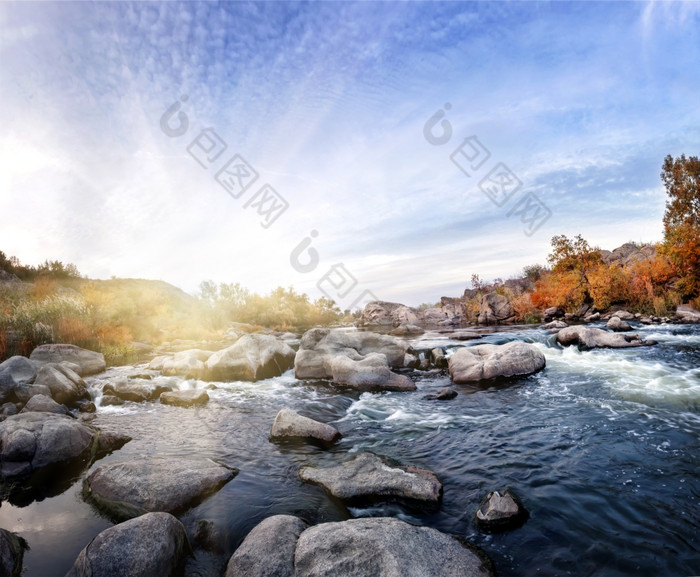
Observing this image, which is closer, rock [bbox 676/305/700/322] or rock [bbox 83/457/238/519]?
rock [bbox 83/457/238/519]

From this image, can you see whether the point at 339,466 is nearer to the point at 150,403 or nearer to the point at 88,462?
the point at 88,462

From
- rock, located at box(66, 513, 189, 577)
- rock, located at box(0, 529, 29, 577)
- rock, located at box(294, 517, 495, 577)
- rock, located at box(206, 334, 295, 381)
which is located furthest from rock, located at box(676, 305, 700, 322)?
rock, located at box(0, 529, 29, 577)

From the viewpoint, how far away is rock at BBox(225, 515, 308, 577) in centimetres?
352

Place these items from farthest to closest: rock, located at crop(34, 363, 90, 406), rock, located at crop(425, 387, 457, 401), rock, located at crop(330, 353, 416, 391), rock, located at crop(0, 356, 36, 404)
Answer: rock, located at crop(330, 353, 416, 391), rock, located at crop(34, 363, 90, 406), rock, located at crop(425, 387, 457, 401), rock, located at crop(0, 356, 36, 404)

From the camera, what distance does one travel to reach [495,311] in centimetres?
3775

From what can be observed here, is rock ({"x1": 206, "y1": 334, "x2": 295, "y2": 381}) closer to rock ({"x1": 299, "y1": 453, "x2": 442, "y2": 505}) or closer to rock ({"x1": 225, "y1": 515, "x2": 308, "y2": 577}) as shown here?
rock ({"x1": 299, "y1": 453, "x2": 442, "y2": 505})

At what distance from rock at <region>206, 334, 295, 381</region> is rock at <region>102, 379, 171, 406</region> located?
8.16 feet

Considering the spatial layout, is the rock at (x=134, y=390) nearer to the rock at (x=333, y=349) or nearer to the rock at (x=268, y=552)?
the rock at (x=333, y=349)

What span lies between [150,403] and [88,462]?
4751 millimetres

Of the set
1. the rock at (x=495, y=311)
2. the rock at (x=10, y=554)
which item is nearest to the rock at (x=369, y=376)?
the rock at (x=10, y=554)

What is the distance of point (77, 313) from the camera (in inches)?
823

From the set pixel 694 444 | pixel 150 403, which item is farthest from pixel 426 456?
pixel 150 403

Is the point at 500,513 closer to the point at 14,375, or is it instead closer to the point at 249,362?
the point at 249,362

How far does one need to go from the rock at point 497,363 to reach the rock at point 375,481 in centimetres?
758
